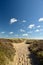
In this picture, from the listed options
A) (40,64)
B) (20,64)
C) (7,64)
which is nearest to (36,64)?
(40,64)

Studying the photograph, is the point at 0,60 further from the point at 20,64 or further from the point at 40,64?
the point at 40,64

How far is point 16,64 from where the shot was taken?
46.7ft

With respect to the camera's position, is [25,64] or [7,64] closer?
[7,64]

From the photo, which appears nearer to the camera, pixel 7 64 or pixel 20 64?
pixel 7 64

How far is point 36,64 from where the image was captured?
13.9 m

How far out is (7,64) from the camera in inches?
521

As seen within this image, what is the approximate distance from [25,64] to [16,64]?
2.99 ft

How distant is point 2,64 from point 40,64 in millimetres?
3559

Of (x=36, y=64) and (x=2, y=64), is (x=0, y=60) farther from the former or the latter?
(x=36, y=64)

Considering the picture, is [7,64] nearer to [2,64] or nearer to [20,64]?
[2,64]

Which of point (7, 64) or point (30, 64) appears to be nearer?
point (7, 64)

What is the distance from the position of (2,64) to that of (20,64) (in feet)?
7.70

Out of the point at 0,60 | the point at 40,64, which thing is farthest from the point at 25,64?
the point at 0,60

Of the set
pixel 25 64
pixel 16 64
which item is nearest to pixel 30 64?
pixel 25 64
